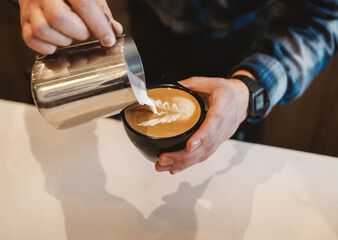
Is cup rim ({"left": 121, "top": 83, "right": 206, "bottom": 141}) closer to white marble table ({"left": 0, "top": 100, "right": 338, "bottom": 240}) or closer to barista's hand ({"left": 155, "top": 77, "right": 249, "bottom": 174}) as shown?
barista's hand ({"left": 155, "top": 77, "right": 249, "bottom": 174})

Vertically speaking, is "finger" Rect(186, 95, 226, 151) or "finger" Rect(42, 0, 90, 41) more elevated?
"finger" Rect(42, 0, 90, 41)

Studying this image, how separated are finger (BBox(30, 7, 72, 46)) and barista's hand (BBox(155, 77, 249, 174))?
0.34 metres

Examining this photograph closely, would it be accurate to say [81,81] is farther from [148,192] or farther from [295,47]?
[295,47]

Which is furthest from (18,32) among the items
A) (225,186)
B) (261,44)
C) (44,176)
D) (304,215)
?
(304,215)

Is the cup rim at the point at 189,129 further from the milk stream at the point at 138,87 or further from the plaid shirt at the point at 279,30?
the plaid shirt at the point at 279,30

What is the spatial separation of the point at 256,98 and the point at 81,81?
0.59 meters

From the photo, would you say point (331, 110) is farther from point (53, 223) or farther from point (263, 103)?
point (53, 223)

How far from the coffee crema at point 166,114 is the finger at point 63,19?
0.26 meters

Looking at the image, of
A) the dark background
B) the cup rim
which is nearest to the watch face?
the cup rim

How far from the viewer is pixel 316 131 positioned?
212cm

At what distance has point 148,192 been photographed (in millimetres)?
842

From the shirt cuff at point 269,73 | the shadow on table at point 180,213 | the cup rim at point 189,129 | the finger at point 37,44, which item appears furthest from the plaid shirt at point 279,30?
the finger at point 37,44

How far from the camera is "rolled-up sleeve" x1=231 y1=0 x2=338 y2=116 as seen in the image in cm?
103

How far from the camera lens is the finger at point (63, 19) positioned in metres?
0.55
